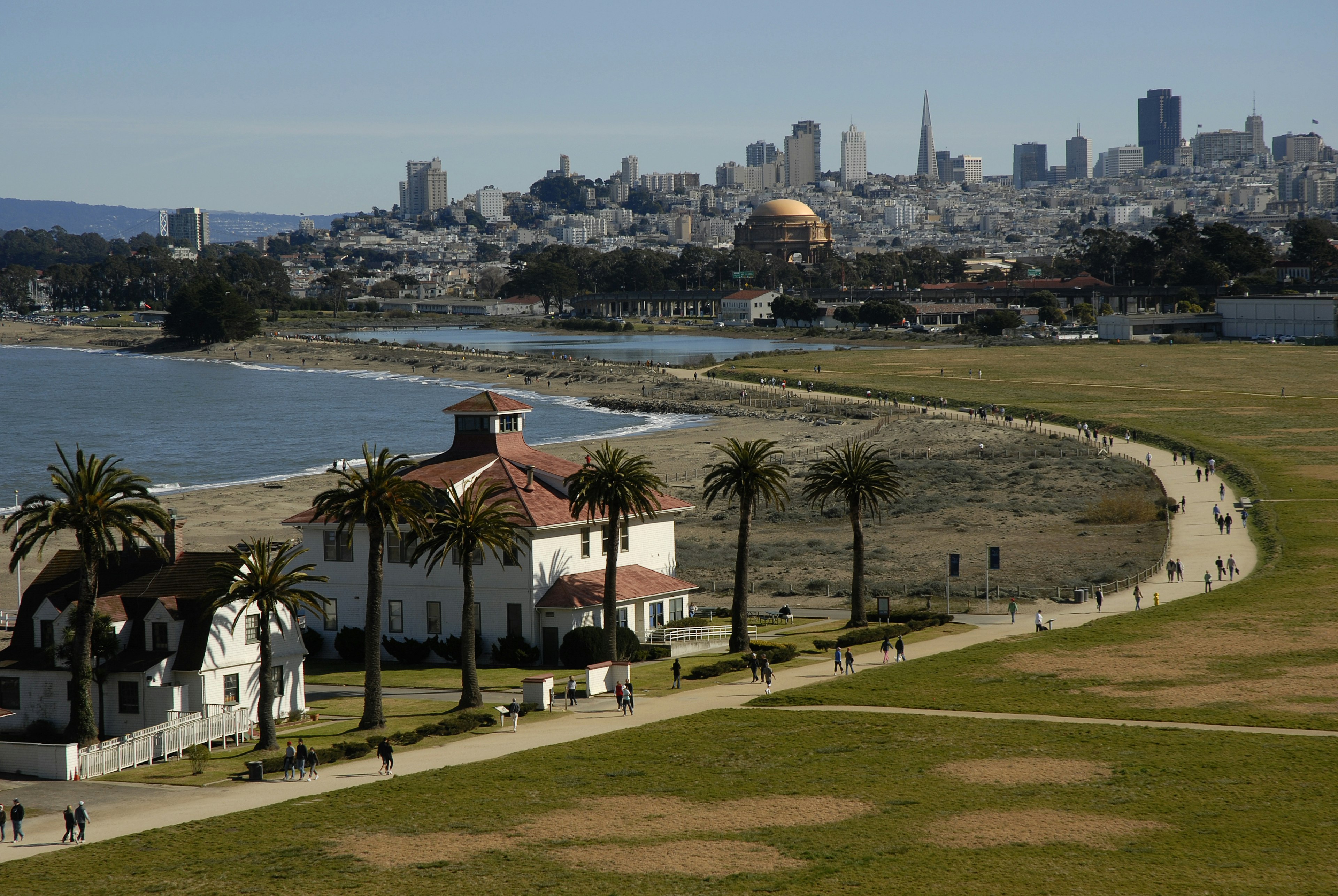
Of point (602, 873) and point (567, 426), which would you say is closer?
point (602, 873)

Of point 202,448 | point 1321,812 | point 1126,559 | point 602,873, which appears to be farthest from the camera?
point 202,448

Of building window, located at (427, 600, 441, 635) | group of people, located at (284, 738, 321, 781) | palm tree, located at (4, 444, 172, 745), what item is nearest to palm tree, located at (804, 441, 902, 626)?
building window, located at (427, 600, 441, 635)

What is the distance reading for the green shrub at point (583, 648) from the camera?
39.7 m

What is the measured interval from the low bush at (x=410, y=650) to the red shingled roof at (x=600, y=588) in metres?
3.76

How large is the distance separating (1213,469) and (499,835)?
59401mm

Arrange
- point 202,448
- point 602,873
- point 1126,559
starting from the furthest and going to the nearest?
1. point 202,448
2. point 1126,559
3. point 602,873

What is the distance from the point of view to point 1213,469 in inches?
2933

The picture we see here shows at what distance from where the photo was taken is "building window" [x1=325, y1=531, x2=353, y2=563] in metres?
43.2

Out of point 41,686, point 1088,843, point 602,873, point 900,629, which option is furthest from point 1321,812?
point 41,686

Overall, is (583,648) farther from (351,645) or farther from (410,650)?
(351,645)

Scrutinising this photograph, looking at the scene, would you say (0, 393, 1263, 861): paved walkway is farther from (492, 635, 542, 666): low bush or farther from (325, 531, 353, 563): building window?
(325, 531, 353, 563): building window

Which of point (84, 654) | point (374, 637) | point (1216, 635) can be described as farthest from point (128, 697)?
point (1216, 635)

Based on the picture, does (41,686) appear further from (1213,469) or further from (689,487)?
(1213,469)

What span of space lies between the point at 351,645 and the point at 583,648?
7.68 meters
